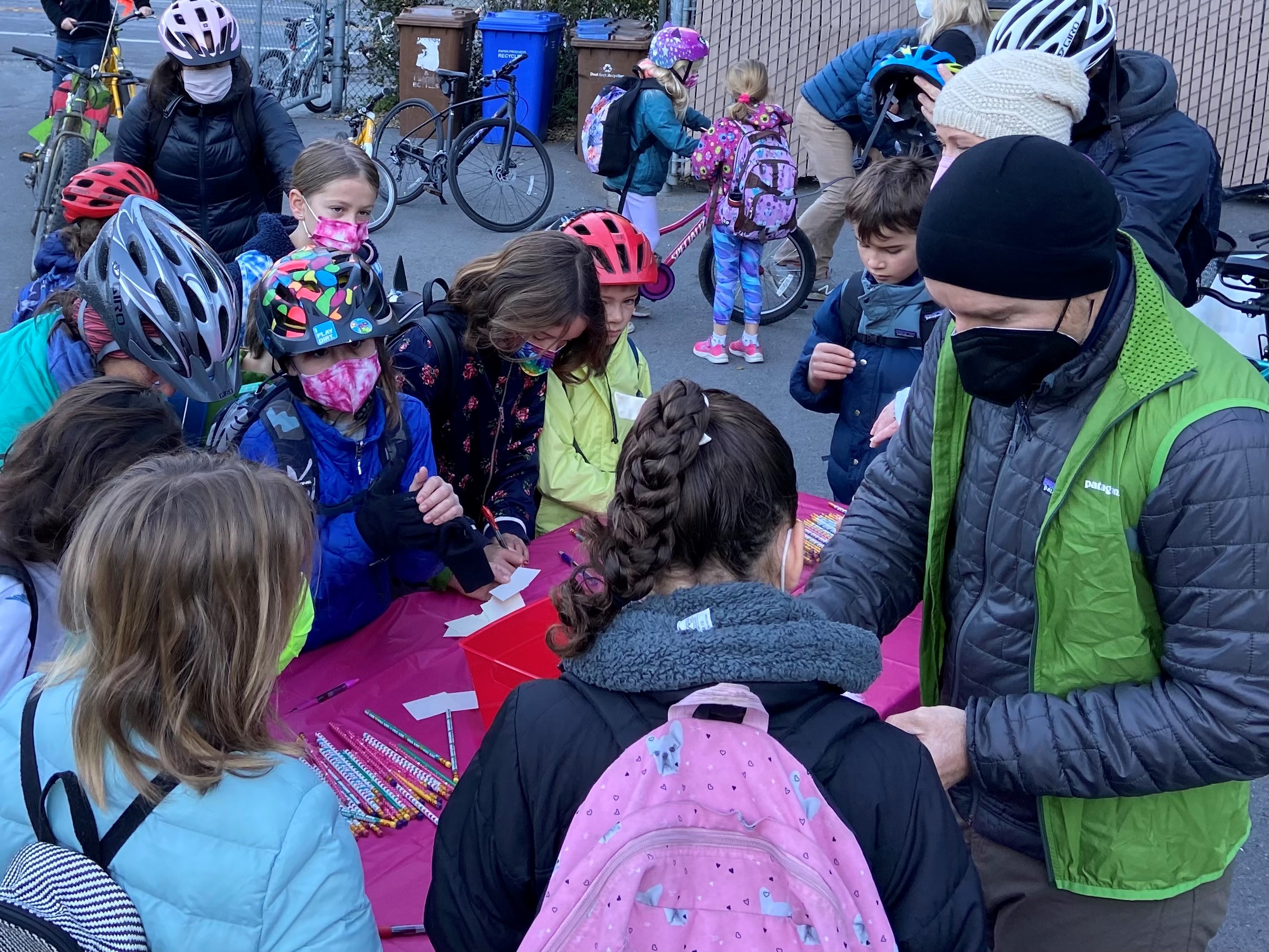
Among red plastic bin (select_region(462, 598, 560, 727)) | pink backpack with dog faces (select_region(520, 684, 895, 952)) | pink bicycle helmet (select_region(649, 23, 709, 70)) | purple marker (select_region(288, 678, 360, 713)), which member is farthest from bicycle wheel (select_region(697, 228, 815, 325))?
pink backpack with dog faces (select_region(520, 684, 895, 952))

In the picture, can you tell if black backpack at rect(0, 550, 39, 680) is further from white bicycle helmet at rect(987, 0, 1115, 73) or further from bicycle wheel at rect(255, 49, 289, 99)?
bicycle wheel at rect(255, 49, 289, 99)

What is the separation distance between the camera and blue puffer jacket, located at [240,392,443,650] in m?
2.79

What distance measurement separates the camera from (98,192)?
416 centimetres

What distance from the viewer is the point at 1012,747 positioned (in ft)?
6.14

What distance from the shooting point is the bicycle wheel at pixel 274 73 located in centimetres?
1325

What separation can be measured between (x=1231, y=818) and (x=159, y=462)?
1898 mm

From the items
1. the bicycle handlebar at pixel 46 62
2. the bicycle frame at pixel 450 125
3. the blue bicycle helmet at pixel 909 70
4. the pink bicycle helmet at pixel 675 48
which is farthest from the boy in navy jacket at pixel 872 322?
the bicycle handlebar at pixel 46 62

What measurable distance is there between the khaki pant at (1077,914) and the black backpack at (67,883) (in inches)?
54.6

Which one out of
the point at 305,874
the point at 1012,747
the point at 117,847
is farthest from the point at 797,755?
the point at 117,847

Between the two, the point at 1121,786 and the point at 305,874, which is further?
the point at 1121,786

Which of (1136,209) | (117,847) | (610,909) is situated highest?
(1136,209)

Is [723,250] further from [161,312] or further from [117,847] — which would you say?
[117,847]

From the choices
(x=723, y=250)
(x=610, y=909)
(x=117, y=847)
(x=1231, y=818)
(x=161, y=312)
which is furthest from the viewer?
(x=723, y=250)

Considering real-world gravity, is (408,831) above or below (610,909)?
below
